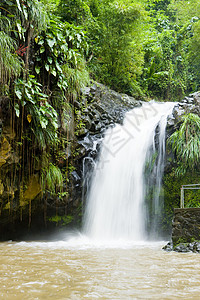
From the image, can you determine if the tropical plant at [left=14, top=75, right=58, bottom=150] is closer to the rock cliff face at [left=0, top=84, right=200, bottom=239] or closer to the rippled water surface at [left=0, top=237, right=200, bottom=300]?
the rock cliff face at [left=0, top=84, right=200, bottom=239]

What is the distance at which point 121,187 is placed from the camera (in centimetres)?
827

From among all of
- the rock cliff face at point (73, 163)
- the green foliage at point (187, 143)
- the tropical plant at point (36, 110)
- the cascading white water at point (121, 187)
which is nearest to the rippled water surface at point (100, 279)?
the rock cliff face at point (73, 163)

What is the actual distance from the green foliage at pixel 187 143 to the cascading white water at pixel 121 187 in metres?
0.54

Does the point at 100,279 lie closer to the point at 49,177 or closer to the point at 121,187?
the point at 49,177

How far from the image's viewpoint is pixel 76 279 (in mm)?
2785

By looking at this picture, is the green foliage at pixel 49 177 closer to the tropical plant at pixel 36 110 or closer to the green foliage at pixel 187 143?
the tropical plant at pixel 36 110


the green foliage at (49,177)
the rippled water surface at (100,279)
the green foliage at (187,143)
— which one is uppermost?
the green foliage at (187,143)

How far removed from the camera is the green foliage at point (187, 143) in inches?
300

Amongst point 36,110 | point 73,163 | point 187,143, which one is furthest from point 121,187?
point 36,110

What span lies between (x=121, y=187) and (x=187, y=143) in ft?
8.03

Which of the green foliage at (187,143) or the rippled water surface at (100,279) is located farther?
the green foliage at (187,143)

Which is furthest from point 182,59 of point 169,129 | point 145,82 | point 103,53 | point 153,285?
point 153,285

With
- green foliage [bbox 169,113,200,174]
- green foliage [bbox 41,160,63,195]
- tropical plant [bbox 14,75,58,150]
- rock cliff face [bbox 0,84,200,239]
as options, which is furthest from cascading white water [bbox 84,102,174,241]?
tropical plant [bbox 14,75,58,150]

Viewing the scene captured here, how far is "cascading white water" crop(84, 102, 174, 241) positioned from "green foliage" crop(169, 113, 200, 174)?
0.54 meters
